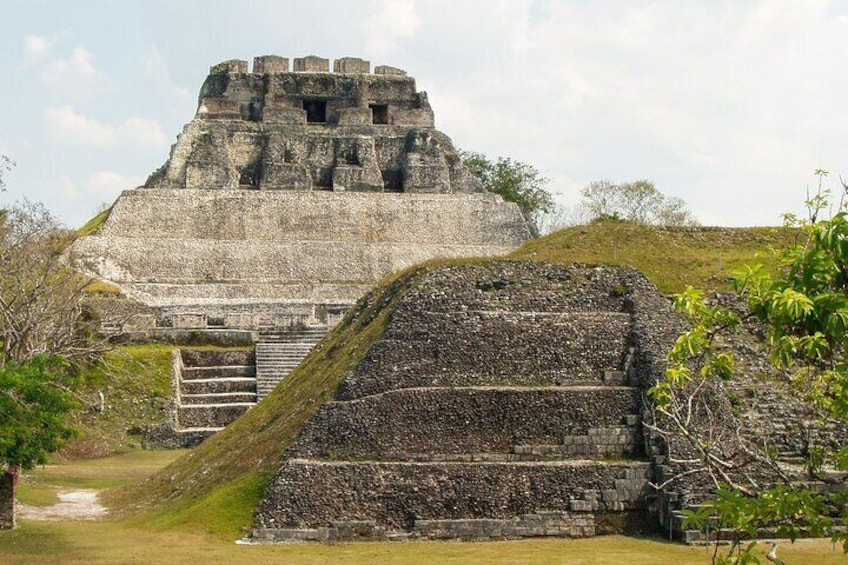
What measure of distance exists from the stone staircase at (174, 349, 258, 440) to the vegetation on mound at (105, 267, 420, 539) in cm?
543

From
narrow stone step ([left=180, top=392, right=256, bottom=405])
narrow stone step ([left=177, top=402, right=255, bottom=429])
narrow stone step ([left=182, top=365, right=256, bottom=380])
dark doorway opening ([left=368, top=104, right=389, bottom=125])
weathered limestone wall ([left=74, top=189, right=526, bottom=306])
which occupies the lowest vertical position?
narrow stone step ([left=177, top=402, right=255, bottom=429])

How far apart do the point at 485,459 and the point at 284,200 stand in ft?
80.7

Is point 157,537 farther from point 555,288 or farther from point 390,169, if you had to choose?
point 390,169

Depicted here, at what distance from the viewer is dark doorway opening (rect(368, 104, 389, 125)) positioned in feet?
149

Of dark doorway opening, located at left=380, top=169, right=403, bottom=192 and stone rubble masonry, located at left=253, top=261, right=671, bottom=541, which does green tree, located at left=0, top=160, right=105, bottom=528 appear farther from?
dark doorway opening, located at left=380, top=169, right=403, bottom=192

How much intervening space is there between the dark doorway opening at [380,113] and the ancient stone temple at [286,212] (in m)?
0.07

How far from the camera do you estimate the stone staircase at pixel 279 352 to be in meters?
27.1

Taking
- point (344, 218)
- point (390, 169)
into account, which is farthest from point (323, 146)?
point (344, 218)

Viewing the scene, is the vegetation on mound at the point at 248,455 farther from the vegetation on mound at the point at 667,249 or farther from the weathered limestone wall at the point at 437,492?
the vegetation on mound at the point at 667,249


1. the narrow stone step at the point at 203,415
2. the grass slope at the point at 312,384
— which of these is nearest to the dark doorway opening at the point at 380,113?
the narrow stone step at the point at 203,415

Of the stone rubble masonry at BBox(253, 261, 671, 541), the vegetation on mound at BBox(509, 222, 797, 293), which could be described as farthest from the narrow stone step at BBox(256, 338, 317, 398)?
the stone rubble masonry at BBox(253, 261, 671, 541)

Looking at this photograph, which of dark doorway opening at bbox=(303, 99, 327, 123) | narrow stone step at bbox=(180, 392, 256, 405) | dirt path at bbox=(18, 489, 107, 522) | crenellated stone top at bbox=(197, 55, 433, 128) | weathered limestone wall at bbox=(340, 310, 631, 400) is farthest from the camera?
dark doorway opening at bbox=(303, 99, 327, 123)

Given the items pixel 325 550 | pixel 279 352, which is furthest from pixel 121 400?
pixel 325 550

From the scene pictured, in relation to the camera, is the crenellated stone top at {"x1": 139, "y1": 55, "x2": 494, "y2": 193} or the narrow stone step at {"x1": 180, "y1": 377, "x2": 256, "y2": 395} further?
the crenellated stone top at {"x1": 139, "y1": 55, "x2": 494, "y2": 193}
